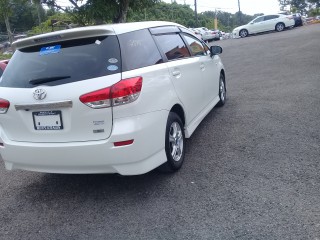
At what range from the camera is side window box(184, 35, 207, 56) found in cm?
542

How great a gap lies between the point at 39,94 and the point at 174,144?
1.63m

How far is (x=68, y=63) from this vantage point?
3.60m

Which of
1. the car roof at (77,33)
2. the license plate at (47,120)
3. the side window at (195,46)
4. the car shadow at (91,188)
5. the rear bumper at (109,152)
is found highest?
the car roof at (77,33)

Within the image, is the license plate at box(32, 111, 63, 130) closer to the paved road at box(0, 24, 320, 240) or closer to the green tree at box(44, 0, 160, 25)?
the paved road at box(0, 24, 320, 240)

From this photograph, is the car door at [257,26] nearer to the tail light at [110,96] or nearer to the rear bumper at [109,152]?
the rear bumper at [109,152]

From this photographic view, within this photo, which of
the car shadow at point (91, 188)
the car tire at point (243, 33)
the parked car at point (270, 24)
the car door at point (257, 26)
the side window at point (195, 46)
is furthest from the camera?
the car tire at point (243, 33)

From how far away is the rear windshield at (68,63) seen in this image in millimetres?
3533

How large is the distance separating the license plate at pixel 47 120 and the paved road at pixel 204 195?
2.87 ft

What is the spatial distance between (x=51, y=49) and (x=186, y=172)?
2.03 metres

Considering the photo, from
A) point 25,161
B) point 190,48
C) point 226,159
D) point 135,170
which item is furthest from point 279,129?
point 25,161

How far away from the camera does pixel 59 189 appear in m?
4.23

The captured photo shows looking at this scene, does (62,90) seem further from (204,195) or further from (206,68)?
(206,68)

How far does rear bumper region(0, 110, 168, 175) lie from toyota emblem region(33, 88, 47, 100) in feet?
1.54

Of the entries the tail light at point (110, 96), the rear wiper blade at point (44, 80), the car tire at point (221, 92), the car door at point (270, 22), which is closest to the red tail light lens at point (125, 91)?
the tail light at point (110, 96)
